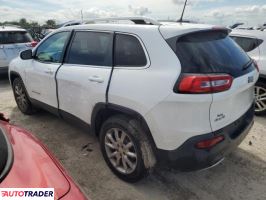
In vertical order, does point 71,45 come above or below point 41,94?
above

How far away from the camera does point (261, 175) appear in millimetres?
3301

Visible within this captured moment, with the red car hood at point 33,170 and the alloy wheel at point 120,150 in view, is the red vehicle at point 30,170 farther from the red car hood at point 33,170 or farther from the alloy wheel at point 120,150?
the alloy wheel at point 120,150

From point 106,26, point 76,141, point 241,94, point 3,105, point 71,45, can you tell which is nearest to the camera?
point 241,94

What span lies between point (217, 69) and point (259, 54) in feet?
9.29

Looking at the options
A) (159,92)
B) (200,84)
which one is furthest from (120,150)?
(200,84)

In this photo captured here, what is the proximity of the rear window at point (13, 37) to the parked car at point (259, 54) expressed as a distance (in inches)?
235

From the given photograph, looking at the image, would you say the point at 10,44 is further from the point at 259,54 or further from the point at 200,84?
the point at 200,84

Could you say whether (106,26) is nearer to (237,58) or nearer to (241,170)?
(237,58)

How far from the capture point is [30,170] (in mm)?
1604

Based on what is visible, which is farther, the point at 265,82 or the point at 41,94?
the point at 265,82

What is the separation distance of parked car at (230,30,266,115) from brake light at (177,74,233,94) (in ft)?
9.00

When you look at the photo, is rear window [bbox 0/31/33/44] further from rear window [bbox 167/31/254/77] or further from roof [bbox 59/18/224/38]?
rear window [bbox 167/31/254/77]

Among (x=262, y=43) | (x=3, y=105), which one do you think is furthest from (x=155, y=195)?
(x=3, y=105)

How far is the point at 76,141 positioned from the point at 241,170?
7.34ft
